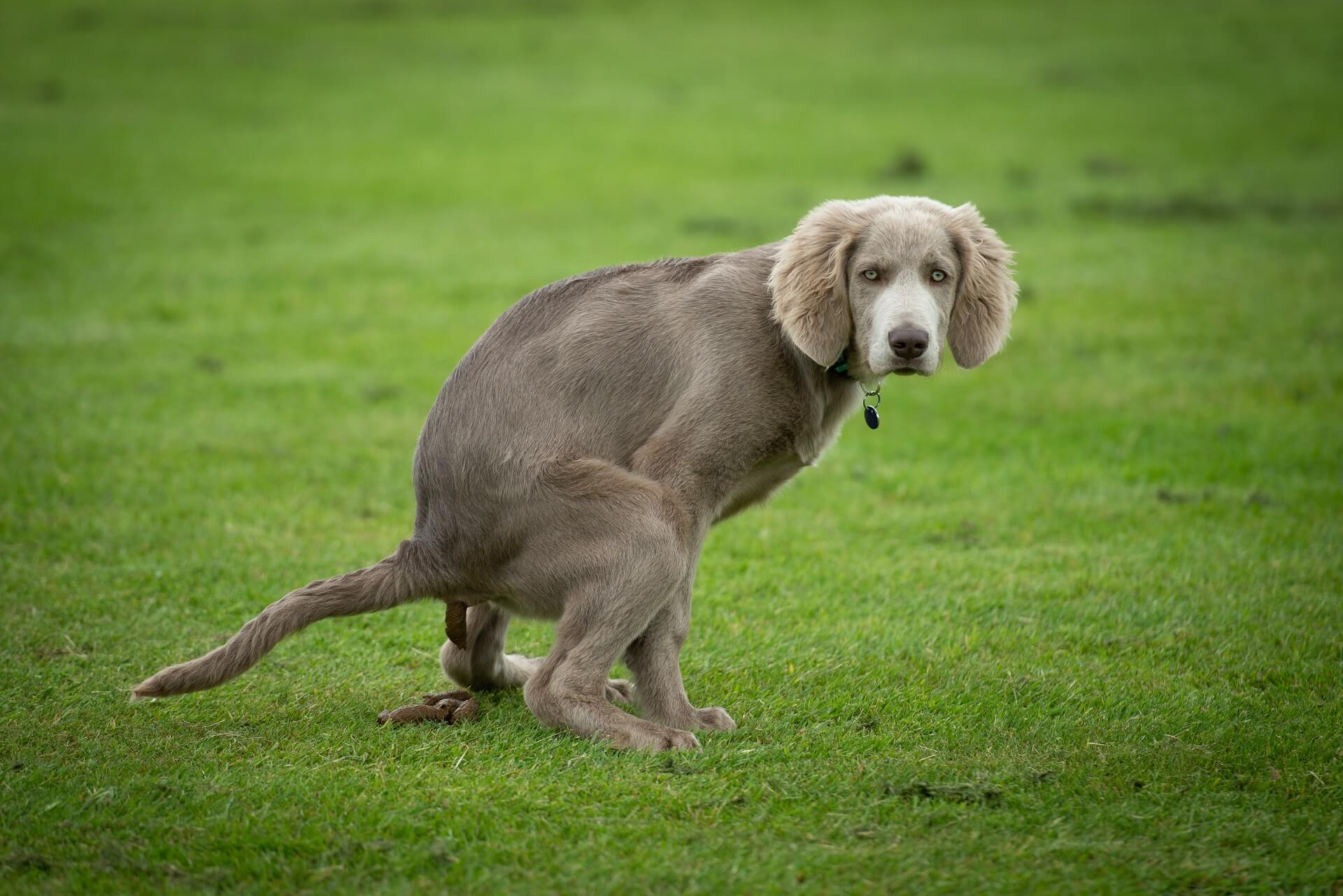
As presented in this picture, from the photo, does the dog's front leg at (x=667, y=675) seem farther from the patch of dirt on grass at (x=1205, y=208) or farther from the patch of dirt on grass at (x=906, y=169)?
the patch of dirt on grass at (x=906, y=169)

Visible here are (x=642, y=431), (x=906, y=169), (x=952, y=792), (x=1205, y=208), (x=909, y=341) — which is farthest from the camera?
(x=906, y=169)

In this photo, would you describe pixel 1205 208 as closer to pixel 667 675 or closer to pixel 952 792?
pixel 667 675

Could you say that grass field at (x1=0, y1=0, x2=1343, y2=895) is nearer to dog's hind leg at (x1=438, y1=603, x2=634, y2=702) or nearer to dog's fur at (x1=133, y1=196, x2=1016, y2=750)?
dog's hind leg at (x1=438, y1=603, x2=634, y2=702)

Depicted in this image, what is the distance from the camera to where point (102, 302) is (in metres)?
13.4

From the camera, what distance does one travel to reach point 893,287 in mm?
5035

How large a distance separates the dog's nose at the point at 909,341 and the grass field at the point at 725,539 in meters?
1.43

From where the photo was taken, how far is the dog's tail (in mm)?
4707

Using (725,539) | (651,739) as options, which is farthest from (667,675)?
(725,539)

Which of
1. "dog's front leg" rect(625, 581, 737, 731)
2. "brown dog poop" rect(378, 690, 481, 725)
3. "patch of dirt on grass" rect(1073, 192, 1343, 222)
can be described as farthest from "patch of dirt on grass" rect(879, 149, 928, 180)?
"brown dog poop" rect(378, 690, 481, 725)

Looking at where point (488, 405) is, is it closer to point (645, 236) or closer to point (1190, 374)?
point (1190, 374)

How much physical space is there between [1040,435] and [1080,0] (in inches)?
1159

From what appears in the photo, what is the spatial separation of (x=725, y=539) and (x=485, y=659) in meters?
2.48

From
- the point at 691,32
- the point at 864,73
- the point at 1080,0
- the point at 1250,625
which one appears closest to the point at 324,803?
the point at 1250,625

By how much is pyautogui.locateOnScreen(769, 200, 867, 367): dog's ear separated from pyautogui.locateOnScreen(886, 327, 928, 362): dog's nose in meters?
0.27
